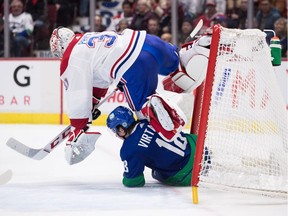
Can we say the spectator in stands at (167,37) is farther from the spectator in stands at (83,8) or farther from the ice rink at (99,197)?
the ice rink at (99,197)

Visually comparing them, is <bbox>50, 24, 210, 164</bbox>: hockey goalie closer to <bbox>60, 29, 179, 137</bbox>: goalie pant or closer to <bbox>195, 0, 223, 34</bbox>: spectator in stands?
<bbox>60, 29, 179, 137</bbox>: goalie pant

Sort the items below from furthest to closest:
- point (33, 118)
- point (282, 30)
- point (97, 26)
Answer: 1. point (97, 26)
2. point (33, 118)
3. point (282, 30)

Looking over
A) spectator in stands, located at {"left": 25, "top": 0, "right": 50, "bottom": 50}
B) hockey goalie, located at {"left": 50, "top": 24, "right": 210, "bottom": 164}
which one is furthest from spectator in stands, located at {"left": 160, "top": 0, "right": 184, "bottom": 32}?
hockey goalie, located at {"left": 50, "top": 24, "right": 210, "bottom": 164}

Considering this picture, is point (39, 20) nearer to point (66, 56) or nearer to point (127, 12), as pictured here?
point (127, 12)

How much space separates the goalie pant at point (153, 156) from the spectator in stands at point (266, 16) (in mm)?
3681

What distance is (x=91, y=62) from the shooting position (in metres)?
4.11

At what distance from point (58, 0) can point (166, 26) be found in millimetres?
1158

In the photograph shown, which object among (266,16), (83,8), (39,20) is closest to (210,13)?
(266,16)

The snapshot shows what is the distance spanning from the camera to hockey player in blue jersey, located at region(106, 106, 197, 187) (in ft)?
13.2

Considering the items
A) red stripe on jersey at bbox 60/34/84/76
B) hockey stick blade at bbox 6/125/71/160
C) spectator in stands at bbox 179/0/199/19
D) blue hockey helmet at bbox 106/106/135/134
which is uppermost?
spectator in stands at bbox 179/0/199/19

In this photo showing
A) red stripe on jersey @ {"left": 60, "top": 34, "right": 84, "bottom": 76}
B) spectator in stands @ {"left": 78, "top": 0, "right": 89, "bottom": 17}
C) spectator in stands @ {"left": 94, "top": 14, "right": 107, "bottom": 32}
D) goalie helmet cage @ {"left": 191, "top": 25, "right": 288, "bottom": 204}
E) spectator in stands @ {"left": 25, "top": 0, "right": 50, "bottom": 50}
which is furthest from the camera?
spectator in stands @ {"left": 25, "top": 0, "right": 50, "bottom": 50}

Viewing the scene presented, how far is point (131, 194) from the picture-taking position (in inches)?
152

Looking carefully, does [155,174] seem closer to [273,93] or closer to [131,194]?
[131,194]

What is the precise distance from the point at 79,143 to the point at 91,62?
0.41m
